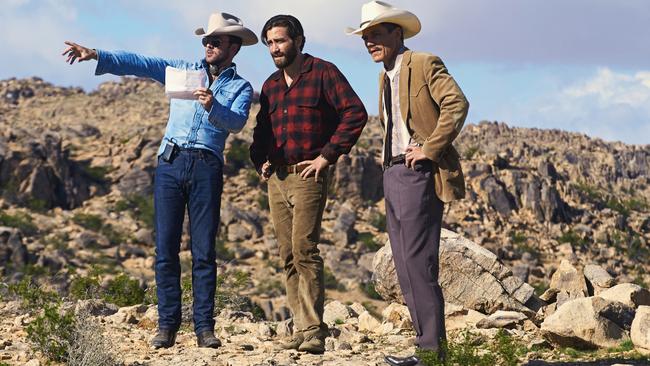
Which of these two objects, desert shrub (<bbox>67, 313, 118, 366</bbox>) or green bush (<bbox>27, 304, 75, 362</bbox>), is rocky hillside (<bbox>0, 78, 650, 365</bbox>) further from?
desert shrub (<bbox>67, 313, 118, 366</bbox>)

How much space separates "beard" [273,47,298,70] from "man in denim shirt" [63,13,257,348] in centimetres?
40

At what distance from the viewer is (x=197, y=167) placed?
602cm

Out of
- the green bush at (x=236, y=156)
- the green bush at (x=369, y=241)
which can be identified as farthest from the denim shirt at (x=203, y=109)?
the green bush at (x=236, y=156)

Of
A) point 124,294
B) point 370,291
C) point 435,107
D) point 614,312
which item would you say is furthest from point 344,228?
point 435,107

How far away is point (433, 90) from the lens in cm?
511

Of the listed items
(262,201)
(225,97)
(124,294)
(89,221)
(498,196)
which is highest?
(225,97)

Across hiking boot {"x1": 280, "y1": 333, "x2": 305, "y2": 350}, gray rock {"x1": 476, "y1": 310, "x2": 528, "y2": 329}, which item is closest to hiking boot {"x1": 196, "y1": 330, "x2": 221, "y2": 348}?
hiking boot {"x1": 280, "y1": 333, "x2": 305, "y2": 350}

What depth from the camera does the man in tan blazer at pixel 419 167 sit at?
5066 mm

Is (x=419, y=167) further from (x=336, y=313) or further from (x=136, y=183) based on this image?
(x=136, y=183)

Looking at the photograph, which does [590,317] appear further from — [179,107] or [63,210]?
[63,210]

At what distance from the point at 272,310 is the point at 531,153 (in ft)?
172

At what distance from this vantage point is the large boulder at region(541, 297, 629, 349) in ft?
23.2

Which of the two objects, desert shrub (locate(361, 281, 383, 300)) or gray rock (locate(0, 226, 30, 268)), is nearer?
gray rock (locate(0, 226, 30, 268))

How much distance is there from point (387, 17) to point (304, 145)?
42.2 inches
